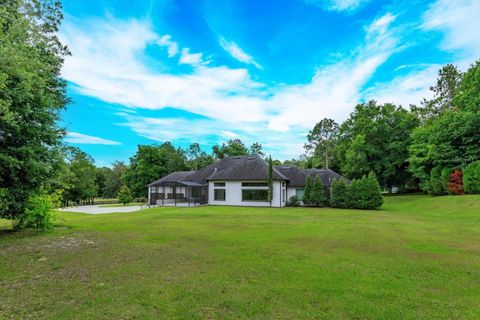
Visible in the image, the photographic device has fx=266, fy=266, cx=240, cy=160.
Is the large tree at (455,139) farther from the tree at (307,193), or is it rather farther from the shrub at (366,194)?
the tree at (307,193)

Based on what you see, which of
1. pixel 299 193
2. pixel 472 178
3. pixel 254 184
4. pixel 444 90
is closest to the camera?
pixel 472 178

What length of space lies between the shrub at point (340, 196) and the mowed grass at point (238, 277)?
48.0ft

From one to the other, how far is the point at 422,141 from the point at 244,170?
19.9m

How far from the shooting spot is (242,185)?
89.0 ft

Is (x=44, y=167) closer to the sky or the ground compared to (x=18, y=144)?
closer to the ground

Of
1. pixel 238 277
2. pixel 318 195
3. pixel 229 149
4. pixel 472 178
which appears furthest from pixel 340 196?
pixel 229 149

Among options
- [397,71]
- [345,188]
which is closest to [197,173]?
[345,188]

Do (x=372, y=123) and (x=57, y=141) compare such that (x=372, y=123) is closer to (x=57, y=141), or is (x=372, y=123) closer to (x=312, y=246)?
(x=312, y=246)

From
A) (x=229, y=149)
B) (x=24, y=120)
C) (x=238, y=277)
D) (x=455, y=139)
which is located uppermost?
(x=229, y=149)

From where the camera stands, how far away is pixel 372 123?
3494 cm

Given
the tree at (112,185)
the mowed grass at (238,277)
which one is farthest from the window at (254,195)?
the tree at (112,185)

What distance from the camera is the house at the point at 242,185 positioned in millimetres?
26453

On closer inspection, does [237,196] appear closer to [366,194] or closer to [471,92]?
[366,194]

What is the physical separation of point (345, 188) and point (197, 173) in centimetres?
1700
